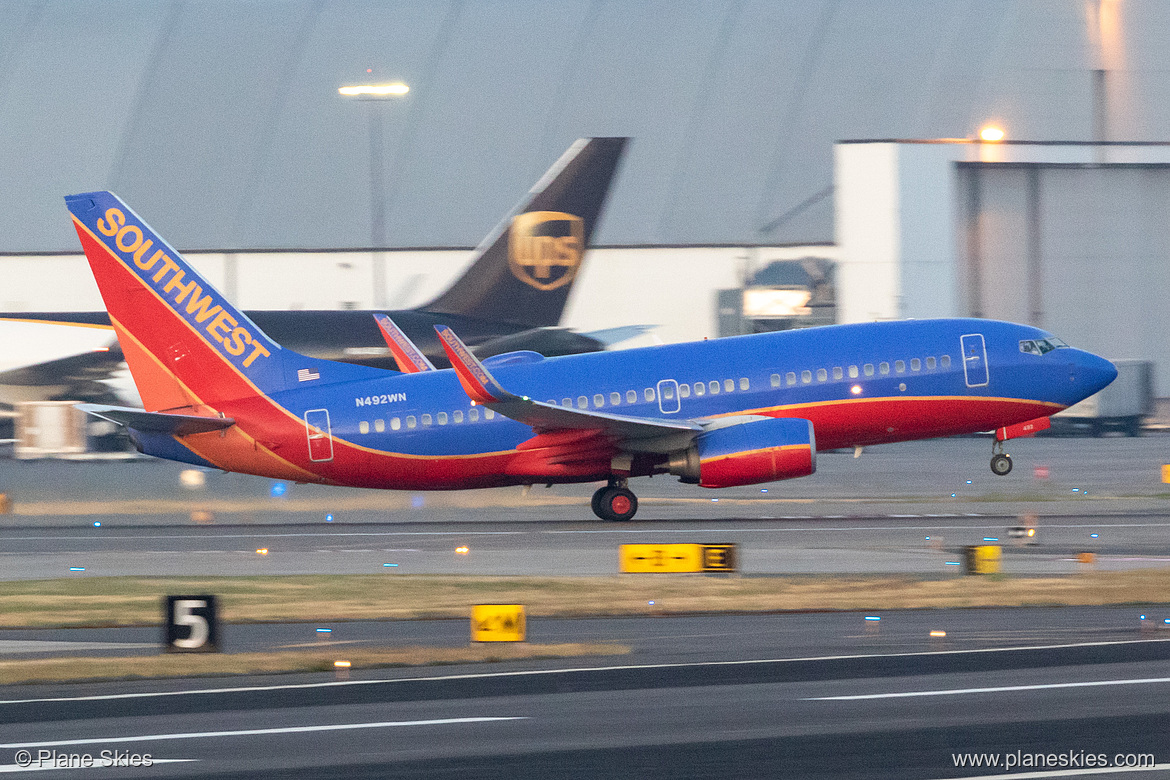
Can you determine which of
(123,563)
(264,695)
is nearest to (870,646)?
(264,695)

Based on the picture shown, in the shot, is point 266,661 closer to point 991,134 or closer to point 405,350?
point 405,350

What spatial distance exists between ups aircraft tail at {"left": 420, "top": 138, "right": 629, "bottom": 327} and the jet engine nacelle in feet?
41.9

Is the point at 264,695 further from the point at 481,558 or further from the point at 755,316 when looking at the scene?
the point at 755,316

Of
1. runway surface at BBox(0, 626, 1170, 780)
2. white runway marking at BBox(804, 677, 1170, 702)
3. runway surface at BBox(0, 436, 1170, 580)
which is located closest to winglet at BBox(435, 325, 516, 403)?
runway surface at BBox(0, 436, 1170, 580)

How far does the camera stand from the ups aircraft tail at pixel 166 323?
90.1 feet

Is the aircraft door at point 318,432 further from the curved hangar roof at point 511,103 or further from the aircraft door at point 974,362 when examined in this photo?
the curved hangar roof at point 511,103

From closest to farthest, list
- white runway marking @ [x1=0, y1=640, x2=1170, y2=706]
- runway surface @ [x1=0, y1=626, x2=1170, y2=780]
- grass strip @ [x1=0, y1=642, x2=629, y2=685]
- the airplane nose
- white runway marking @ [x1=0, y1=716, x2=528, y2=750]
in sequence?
runway surface @ [x1=0, y1=626, x2=1170, y2=780]
white runway marking @ [x1=0, y1=716, x2=528, y2=750]
white runway marking @ [x1=0, y1=640, x2=1170, y2=706]
grass strip @ [x1=0, y1=642, x2=629, y2=685]
the airplane nose

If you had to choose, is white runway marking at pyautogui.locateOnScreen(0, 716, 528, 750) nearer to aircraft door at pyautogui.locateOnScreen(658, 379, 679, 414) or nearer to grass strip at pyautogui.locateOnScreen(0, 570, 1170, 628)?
grass strip at pyautogui.locateOnScreen(0, 570, 1170, 628)

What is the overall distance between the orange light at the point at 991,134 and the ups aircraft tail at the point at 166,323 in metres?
30.7

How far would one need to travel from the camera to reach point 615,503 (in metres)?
28.5

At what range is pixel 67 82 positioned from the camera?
50.6m

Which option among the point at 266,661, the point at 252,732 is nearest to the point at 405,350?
the point at 266,661

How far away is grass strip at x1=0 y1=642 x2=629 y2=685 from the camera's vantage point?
1334cm

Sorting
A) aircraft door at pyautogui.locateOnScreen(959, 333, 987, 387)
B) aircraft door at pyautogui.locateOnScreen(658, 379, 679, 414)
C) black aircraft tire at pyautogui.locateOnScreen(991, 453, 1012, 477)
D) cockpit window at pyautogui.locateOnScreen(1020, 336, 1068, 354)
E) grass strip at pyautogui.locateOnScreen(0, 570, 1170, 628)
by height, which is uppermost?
cockpit window at pyautogui.locateOnScreen(1020, 336, 1068, 354)
